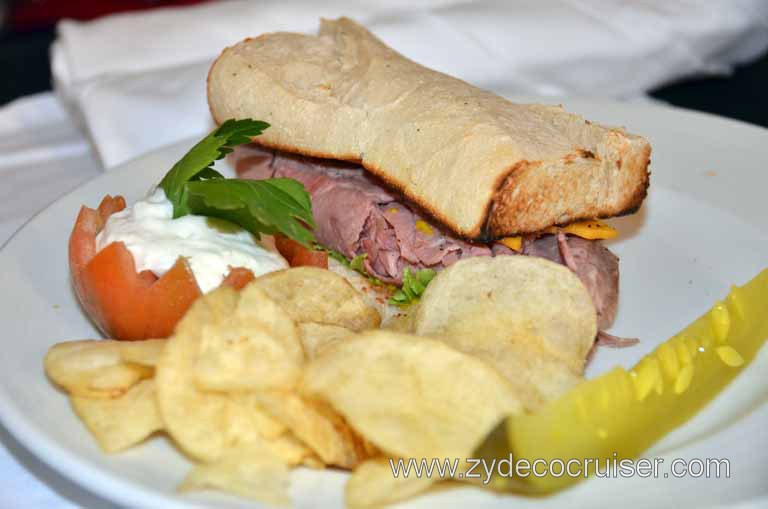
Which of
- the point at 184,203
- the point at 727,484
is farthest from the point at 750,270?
the point at 184,203

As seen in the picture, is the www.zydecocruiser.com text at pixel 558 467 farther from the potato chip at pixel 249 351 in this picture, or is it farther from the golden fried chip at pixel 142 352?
the golden fried chip at pixel 142 352

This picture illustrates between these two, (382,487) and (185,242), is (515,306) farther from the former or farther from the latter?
(185,242)

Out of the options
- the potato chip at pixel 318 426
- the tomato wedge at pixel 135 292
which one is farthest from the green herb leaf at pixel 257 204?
the potato chip at pixel 318 426

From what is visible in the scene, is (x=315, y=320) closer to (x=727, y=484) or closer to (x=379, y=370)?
(x=379, y=370)

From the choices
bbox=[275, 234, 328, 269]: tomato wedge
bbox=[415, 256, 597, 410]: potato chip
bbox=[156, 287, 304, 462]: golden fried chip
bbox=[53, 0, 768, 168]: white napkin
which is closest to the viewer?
bbox=[156, 287, 304, 462]: golden fried chip

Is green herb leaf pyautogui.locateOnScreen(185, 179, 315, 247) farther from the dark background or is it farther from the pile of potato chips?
the dark background

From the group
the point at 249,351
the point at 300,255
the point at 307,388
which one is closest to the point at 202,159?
the point at 300,255

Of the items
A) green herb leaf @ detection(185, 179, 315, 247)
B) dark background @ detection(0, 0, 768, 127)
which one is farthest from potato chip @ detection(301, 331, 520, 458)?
dark background @ detection(0, 0, 768, 127)

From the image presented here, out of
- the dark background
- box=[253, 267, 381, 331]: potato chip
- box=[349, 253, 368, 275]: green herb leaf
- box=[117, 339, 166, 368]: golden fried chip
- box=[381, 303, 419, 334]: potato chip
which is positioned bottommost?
the dark background
